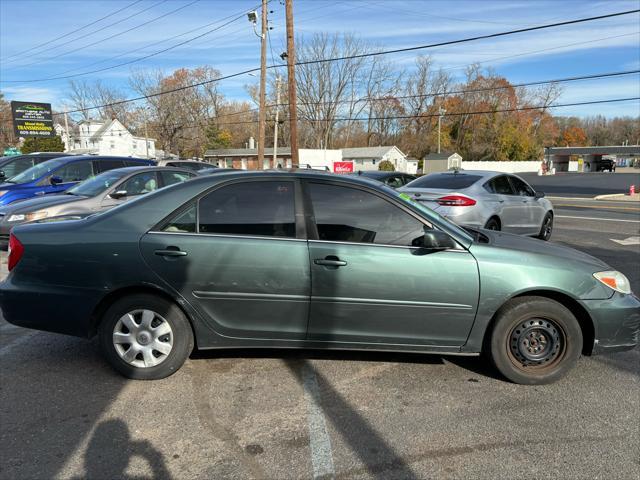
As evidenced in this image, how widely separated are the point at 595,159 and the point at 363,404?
107167 millimetres

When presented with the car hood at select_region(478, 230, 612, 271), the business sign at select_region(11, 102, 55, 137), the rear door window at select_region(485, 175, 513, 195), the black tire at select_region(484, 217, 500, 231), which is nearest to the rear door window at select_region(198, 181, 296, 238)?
the car hood at select_region(478, 230, 612, 271)

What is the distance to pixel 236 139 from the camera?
3482 inches

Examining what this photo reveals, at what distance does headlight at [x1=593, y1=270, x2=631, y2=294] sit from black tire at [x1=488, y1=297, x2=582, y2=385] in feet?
1.21

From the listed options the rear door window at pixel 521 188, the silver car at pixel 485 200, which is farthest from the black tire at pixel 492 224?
the rear door window at pixel 521 188

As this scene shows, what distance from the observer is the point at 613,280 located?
3.53 meters

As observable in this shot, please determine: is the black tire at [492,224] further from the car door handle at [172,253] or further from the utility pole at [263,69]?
the utility pole at [263,69]

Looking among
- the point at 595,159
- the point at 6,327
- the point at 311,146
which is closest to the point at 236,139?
the point at 311,146

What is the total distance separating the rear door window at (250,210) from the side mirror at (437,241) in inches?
38.0

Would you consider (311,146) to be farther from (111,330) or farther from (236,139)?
(111,330)

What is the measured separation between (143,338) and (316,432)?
1.49m

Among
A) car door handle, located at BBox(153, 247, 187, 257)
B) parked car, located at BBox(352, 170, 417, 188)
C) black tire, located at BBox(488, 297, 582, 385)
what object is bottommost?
black tire, located at BBox(488, 297, 582, 385)

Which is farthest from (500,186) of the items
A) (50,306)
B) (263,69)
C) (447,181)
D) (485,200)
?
(263,69)

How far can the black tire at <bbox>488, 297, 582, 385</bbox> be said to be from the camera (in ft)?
11.3

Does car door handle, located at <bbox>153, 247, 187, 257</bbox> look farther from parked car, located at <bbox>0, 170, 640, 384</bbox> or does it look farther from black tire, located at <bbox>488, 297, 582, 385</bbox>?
black tire, located at <bbox>488, 297, 582, 385</bbox>
